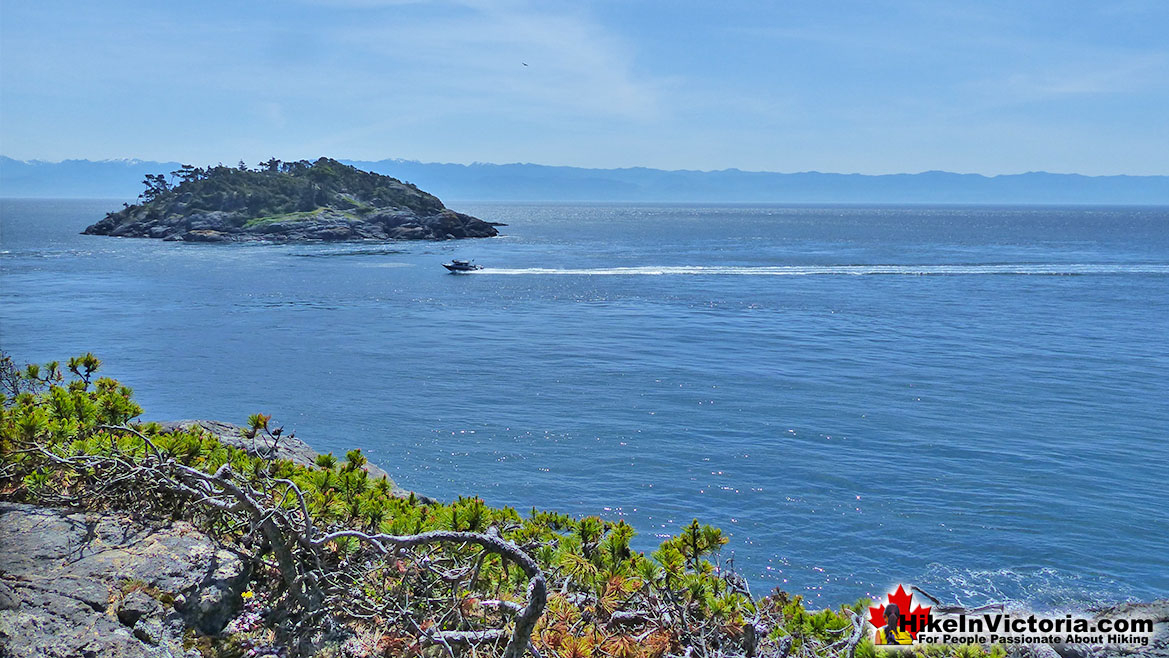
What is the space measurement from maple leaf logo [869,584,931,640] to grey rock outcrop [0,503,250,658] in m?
5.04

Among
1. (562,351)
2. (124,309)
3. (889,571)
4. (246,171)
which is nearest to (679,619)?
(889,571)

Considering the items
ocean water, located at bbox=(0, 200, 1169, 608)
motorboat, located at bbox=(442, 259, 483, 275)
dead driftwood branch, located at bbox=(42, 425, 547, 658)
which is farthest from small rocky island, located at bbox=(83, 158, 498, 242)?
dead driftwood branch, located at bbox=(42, 425, 547, 658)

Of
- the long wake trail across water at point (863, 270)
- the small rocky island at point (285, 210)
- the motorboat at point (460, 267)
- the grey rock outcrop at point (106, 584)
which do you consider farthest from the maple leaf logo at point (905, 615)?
the small rocky island at point (285, 210)

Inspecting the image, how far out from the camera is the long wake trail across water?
82562mm

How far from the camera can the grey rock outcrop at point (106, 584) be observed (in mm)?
5086

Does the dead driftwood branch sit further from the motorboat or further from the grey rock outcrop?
the motorboat

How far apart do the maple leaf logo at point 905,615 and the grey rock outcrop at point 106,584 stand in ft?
16.6

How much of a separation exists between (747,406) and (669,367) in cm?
762

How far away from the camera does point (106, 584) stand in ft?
18.5

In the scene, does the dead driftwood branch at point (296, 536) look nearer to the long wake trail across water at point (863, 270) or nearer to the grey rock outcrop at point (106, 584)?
the grey rock outcrop at point (106, 584)

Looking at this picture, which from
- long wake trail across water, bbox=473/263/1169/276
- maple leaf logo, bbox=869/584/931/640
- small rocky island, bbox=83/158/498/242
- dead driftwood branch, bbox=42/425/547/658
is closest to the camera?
dead driftwood branch, bbox=42/425/547/658

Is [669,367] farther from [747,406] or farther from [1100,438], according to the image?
[1100,438]

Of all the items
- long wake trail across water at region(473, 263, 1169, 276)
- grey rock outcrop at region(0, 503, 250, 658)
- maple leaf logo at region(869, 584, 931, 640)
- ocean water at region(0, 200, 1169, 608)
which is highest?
grey rock outcrop at region(0, 503, 250, 658)

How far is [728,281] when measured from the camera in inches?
2982
